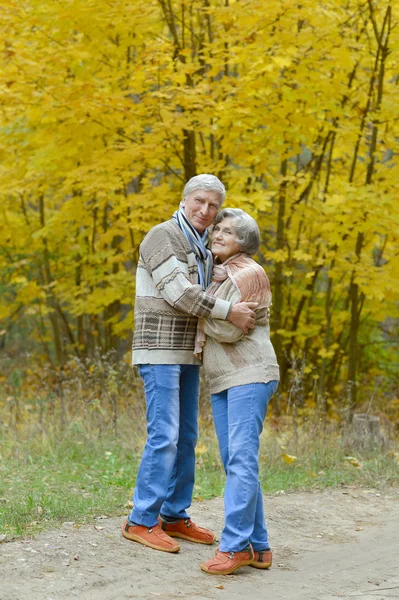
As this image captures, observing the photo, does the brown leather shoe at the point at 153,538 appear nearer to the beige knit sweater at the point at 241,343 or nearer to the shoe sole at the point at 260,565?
the shoe sole at the point at 260,565

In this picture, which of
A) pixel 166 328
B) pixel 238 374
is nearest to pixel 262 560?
pixel 238 374

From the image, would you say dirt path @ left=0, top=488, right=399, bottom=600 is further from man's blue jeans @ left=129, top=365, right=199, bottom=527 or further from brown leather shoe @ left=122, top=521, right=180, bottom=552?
man's blue jeans @ left=129, top=365, right=199, bottom=527

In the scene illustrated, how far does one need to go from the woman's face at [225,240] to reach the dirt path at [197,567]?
1616 millimetres

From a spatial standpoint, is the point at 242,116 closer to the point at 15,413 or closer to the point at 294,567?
the point at 15,413

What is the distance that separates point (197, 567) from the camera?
13.5 ft

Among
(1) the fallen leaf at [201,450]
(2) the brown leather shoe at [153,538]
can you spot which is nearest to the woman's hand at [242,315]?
(2) the brown leather shoe at [153,538]

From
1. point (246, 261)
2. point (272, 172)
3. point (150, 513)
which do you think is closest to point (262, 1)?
point (272, 172)

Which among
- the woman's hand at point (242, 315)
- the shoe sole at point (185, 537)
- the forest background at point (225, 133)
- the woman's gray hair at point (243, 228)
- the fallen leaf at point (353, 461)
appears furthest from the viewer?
the forest background at point (225, 133)

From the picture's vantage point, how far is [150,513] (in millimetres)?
4254

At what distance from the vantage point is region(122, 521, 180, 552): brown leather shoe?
4.26 meters

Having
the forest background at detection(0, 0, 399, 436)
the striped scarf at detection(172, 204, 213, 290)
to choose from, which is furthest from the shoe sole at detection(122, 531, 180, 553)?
the forest background at detection(0, 0, 399, 436)

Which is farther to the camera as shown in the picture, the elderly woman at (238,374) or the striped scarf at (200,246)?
the striped scarf at (200,246)

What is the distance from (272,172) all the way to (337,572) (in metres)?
6.59

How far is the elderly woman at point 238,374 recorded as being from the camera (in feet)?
13.0
